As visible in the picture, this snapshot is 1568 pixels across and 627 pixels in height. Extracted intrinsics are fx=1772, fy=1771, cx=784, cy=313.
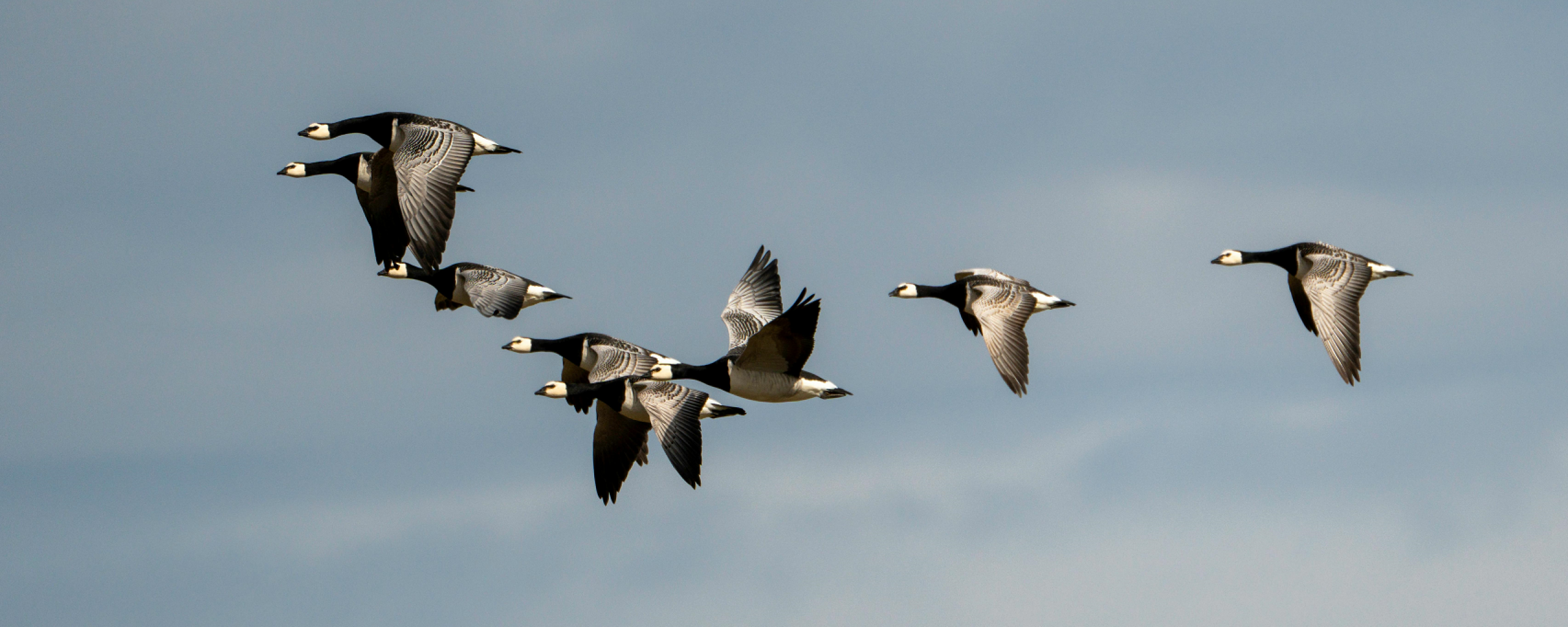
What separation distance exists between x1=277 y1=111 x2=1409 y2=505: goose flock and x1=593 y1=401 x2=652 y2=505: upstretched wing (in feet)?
0.06

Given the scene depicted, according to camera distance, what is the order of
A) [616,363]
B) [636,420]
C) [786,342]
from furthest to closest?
1. [616,363]
2. [636,420]
3. [786,342]

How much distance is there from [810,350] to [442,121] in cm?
631

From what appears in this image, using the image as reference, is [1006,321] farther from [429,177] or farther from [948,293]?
[429,177]

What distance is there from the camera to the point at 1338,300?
90.3 feet

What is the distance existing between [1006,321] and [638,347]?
5.94m

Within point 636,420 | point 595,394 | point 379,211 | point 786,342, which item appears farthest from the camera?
point 636,420

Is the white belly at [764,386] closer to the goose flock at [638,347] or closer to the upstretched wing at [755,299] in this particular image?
the goose flock at [638,347]

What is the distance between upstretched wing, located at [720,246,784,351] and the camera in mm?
29344

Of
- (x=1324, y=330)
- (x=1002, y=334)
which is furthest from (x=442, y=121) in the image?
(x=1324, y=330)

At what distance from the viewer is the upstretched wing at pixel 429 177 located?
21.9 metres

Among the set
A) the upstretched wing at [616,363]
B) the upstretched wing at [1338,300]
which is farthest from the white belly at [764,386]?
the upstretched wing at [1338,300]

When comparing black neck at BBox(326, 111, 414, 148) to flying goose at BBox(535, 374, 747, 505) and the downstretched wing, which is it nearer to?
flying goose at BBox(535, 374, 747, 505)

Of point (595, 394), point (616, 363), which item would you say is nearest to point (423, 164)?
point (595, 394)

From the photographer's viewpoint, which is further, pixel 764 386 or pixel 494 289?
pixel 494 289
